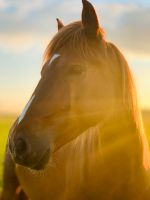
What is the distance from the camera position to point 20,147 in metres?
3.57

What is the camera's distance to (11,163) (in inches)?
238

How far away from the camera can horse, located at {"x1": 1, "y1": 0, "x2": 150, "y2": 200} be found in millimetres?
3689

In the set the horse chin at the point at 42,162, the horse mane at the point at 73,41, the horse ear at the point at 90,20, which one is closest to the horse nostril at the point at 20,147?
the horse chin at the point at 42,162

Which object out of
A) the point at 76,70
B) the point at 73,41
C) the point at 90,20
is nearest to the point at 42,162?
the point at 76,70

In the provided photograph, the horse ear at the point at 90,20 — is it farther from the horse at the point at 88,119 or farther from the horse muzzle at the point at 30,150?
the horse muzzle at the point at 30,150

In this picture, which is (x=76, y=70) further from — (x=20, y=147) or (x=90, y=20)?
(x=20, y=147)

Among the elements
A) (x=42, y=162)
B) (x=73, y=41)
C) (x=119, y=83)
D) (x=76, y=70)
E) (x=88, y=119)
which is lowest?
(x=42, y=162)

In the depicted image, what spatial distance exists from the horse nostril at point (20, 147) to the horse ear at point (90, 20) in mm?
1329

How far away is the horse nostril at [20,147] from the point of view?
355 cm

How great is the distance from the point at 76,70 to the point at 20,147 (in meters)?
0.90

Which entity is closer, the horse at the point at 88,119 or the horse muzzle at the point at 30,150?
the horse muzzle at the point at 30,150

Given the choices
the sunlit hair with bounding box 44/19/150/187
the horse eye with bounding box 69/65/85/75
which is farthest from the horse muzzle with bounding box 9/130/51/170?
the sunlit hair with bounding box 44/19/150/187

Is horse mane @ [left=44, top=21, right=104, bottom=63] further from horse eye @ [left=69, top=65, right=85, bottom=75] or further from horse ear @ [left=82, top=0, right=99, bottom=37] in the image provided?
horse eye @ [left=69, top=65, right=85, bottom=75]

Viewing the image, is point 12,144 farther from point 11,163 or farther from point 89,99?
point 11,163
